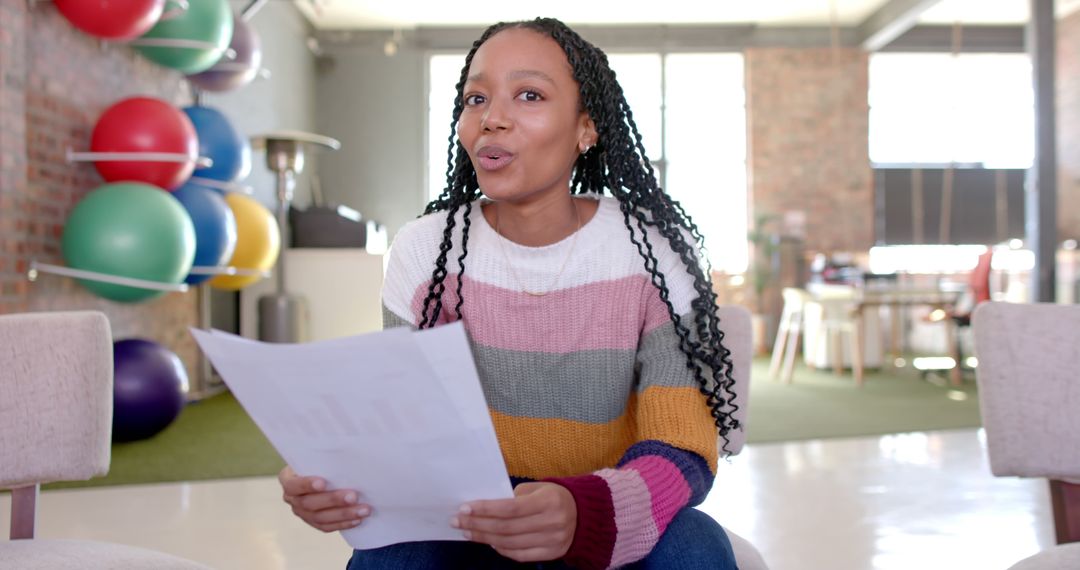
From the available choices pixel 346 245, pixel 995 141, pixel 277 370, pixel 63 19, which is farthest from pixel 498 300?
pixel 995 141

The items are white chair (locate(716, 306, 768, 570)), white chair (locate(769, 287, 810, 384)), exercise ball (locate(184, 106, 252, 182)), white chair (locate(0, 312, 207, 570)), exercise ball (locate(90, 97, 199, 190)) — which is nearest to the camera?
white chair (locate(0, 312, 207, 570))

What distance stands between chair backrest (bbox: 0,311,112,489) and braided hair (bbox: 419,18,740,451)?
477mm

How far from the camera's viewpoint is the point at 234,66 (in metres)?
4.46

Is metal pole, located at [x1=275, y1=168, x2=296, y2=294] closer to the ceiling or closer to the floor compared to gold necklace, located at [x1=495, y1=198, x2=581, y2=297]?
closer to the ceiling

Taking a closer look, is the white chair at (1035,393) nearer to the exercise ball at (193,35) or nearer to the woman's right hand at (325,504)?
the woman's right hand at (325,504)

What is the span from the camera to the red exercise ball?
3.26 metres

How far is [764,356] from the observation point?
27.6 ft

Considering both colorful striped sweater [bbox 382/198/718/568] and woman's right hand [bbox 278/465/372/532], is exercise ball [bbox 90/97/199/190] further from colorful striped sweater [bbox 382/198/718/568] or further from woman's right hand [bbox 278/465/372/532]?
woman's right hand [bbox 278/465/372/532]

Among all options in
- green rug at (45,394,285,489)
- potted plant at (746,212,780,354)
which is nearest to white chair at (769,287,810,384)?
potted plant at (746,212,780,354)

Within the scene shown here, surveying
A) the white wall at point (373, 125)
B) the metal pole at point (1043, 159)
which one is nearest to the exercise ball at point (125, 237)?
the metal pole at point (1043, 159)

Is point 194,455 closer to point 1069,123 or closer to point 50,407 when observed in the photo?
point 50,407

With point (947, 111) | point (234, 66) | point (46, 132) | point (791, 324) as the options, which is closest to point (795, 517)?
point (46, 132)

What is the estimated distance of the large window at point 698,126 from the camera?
9.13 meters

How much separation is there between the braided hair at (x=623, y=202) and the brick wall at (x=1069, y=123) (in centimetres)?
879
